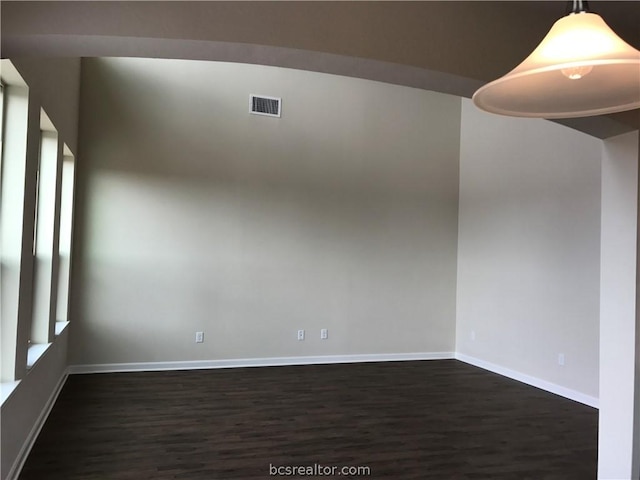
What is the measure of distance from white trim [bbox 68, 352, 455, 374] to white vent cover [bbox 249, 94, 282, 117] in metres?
3.11

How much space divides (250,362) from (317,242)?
1.74m

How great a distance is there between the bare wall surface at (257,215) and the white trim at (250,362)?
8 centimetres

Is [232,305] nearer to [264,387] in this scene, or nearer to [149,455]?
[264,387]

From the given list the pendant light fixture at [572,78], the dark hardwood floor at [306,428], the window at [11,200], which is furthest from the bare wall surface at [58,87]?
the dark hardwood floor at [306,428]

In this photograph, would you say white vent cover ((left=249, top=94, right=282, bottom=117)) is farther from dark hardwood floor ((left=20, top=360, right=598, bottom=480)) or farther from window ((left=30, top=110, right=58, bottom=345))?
dark hardwood floor ((left=20, top=360, right=598, bottom=480))

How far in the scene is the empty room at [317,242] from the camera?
7.14ft

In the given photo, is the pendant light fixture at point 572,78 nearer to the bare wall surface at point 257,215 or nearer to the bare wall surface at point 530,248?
the bare wall surface at point 530,248

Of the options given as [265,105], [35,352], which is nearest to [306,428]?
[35,352]

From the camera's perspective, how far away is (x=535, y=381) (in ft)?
17.7

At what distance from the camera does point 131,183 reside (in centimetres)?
566

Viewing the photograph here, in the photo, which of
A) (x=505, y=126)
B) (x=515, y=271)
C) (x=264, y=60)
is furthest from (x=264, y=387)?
(x=505, y=126)

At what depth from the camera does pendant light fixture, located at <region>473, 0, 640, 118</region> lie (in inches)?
50.2

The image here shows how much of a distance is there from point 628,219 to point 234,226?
14.3 ft

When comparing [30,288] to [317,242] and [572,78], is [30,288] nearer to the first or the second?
[572,78]
